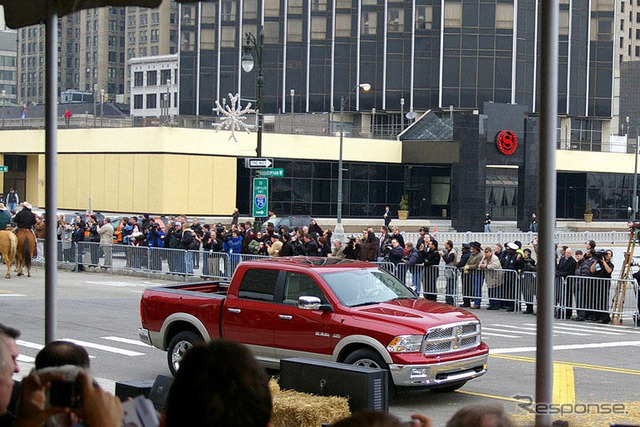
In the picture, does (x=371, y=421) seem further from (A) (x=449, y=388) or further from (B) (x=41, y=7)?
(A) (x=449, y=388)

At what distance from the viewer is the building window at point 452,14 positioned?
8488 cm

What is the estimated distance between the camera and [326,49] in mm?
91312

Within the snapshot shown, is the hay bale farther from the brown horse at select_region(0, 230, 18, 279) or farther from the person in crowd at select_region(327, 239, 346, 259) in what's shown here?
the brown horse at select_region(0, 230, 18, 279)

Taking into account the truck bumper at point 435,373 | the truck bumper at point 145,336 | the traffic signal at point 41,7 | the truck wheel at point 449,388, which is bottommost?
the truck wheel at point 449,388

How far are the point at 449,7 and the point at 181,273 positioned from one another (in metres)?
58.8

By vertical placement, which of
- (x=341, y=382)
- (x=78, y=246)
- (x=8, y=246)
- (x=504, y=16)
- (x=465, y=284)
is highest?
(x=504, y=16)

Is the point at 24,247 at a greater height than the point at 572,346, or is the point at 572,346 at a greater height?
the point at 24,247

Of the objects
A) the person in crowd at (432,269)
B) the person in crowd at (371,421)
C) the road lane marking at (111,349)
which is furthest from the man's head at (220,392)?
the person in crowd at (432,269)

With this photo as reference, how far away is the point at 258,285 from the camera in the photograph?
1405cm

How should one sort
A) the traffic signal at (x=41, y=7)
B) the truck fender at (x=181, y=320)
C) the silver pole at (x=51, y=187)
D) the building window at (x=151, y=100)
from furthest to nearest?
the building window at (x=151, y=100) → the truck fender at (x=181, y=320) → the silver pole at (x=51, y=187) → the traffic signal at (x=41, y=7)

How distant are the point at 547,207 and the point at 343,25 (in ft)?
286

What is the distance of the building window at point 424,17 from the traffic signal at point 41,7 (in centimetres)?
8118

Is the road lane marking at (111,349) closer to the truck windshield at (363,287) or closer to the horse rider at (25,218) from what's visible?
the truck windshield at (363,287)

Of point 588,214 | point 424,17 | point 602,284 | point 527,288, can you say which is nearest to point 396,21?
point 424,17
